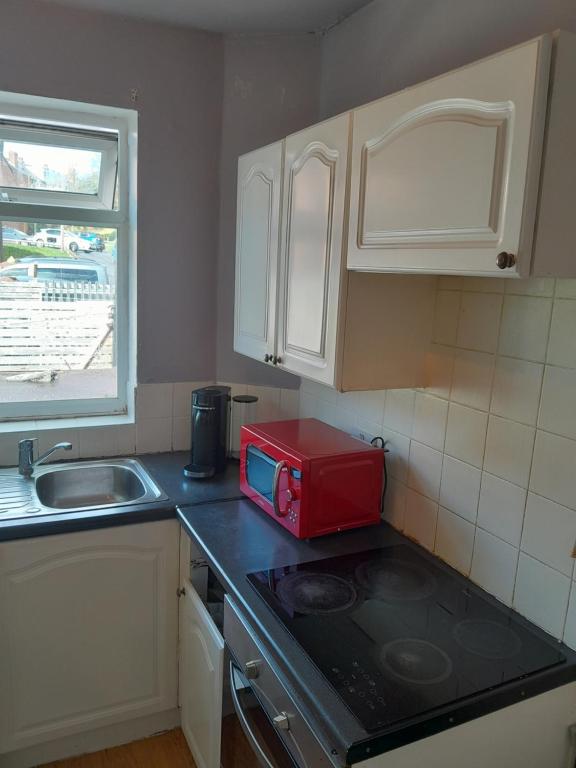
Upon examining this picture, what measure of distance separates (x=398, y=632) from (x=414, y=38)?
1.61 meters

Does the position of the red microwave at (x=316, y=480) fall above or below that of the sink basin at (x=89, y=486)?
above

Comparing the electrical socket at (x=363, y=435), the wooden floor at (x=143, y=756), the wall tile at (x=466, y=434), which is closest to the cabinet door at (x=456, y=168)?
the wall tile at (x=466, y=434)

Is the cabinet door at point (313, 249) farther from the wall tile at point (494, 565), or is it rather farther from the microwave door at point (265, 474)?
the wall tile at point (494, 565)

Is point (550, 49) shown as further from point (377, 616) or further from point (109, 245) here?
point (109, 245)

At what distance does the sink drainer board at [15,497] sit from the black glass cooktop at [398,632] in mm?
807

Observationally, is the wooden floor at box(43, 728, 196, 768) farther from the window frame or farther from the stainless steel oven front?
the window frame

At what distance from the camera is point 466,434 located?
1587mm

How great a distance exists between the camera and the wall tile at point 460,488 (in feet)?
5.15

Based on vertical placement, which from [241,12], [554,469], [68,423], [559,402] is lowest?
[68,423]

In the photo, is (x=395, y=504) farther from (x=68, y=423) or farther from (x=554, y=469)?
(x=68, y=423)

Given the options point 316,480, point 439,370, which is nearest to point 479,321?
point 439,370

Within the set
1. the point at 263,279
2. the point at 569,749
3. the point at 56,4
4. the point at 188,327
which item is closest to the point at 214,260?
the point at 188,327

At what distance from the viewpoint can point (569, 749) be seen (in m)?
1.35

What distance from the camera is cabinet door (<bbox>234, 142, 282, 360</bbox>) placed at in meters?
1.90
